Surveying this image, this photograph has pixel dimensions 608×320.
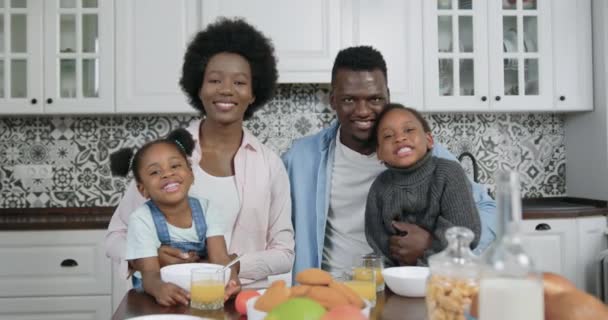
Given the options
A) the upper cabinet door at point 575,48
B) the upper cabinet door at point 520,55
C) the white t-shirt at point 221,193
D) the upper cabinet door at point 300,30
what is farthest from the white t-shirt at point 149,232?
the upper cabinet door at point 575,48

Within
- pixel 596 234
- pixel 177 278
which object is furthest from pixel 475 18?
pixel 177 278

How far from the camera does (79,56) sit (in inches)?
125

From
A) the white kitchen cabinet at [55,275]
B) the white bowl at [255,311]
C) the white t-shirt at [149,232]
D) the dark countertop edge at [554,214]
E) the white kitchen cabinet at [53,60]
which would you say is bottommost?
the white kitchen cabinet at [55,275]

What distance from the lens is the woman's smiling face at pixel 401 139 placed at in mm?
1807

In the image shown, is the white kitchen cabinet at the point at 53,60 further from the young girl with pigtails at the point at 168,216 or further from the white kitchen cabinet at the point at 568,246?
the white kitchen cabinet at the point at 568,246

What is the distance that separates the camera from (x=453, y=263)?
0.87 m

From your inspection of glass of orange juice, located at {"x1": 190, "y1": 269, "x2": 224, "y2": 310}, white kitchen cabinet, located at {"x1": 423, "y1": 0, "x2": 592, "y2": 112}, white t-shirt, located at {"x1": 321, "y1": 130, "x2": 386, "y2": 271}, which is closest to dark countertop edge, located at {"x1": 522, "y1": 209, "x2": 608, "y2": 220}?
white kitchen cabinet, located at {"x1": 423, "y1": 0, "x2": 592, "y2": 112}

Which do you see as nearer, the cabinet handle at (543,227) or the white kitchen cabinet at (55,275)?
the white kitchen cabinet at (55,275)

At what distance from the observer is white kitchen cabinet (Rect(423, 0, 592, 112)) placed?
11.1 feet

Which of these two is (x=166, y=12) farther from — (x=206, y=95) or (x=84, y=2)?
(x=206, y=95)

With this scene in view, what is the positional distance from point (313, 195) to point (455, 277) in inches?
47.8

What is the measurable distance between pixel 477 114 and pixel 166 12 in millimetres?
1873

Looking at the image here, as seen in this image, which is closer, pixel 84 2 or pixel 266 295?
pixel 266 295

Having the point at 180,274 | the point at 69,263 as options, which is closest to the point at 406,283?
the point at 180,274
